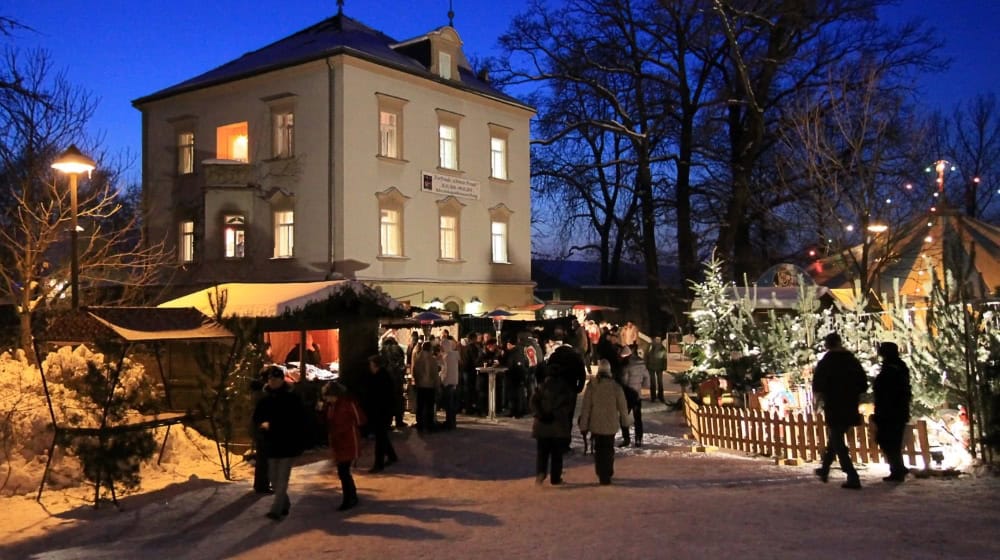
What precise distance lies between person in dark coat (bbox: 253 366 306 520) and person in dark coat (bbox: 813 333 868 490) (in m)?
6.08

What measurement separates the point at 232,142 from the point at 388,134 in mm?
6009

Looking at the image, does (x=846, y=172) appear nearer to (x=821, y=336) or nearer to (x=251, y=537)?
(x=821, y=336)

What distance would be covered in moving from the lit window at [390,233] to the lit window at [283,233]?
3056 mm

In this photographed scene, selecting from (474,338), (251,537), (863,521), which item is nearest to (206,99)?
(474,338)

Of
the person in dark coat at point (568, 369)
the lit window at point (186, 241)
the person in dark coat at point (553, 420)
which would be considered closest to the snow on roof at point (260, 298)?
the person in dark coat at point (568, 369)

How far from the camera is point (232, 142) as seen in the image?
1255 inches

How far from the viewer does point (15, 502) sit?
10.3 m

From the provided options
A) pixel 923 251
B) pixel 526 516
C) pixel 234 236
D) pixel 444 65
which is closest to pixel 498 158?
pixel 444 65

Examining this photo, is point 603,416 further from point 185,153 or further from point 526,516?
point 185,153

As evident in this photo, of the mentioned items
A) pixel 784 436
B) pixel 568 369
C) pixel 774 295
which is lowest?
pixel 784 436

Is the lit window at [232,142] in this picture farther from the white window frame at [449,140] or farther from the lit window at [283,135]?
the white window frame at [449,140]

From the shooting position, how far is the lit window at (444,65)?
3259 centimetres

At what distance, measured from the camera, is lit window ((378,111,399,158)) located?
3014cm

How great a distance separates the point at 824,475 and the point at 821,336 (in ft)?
21.8
